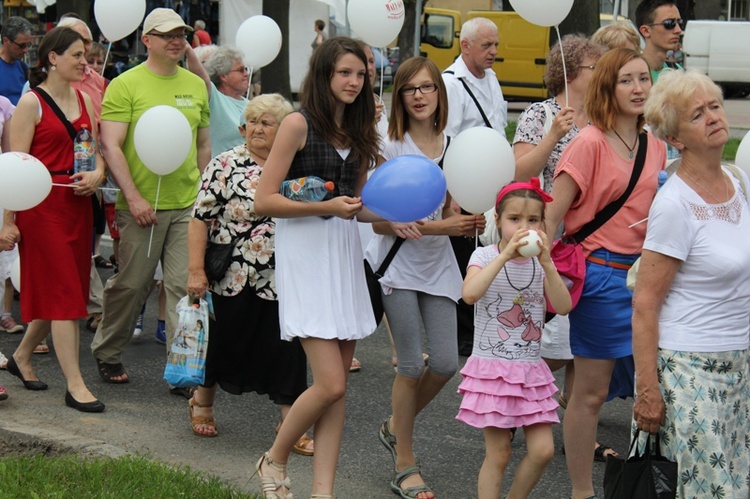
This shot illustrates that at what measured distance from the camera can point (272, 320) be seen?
578 centimetres

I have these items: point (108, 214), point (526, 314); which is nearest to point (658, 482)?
point (526, 314)

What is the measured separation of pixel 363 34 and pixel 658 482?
154 inches

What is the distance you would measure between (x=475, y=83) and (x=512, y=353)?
2.95m

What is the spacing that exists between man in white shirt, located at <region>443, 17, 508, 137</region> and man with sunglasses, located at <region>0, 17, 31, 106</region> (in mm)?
4631

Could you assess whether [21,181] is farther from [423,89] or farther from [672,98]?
[672,98]

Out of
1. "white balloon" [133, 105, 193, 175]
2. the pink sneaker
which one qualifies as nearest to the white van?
the pink sneaker

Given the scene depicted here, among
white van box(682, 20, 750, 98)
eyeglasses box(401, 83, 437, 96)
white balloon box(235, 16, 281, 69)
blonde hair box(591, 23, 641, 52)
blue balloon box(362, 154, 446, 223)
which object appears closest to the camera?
blue balloon box(362, 154, 446, 223)

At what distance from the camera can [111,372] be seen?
22.4 feet

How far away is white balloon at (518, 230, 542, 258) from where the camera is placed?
13.6 ft

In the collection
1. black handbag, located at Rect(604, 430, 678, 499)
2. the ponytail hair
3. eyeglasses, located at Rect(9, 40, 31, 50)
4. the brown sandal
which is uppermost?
the ponytail hair

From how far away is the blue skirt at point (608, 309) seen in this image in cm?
468

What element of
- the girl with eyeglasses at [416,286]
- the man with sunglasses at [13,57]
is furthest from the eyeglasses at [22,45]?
the girl with eyeglasses at [416,286]

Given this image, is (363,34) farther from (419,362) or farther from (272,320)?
(419,362)

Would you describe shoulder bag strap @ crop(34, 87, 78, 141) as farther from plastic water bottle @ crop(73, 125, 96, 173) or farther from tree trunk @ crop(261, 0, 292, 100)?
tree trunk @ crop(261, 0, 292, 100)
